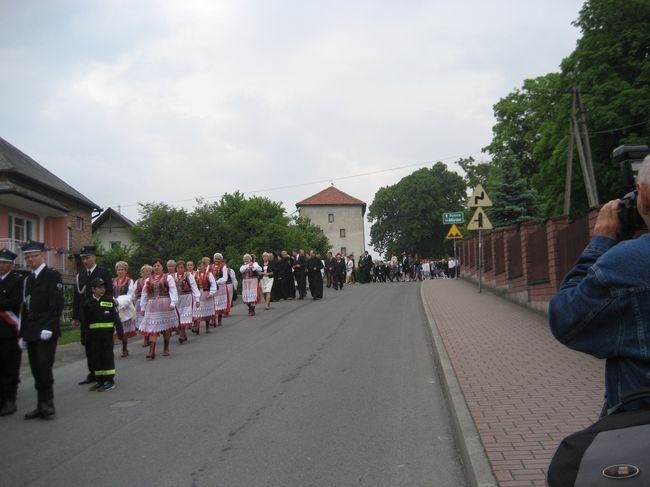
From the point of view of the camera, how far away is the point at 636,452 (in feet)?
6.48

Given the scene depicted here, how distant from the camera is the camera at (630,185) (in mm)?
2418

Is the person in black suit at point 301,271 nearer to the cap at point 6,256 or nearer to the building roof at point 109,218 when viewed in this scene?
the cap at point 6,256

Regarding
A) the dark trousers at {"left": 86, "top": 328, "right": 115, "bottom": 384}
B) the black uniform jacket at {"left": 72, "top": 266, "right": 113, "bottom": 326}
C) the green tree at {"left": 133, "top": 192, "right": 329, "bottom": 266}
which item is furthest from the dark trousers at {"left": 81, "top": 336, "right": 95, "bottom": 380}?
the green tree at {"left": 133, "top": 192, "right": 329, "bottom": 266}

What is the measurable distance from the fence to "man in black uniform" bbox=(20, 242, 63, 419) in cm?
878

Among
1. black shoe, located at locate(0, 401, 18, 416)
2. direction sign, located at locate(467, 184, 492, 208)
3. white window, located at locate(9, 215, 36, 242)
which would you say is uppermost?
white window, located at locate(9, 215, 36, 242)

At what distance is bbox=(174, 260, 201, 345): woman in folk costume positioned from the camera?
14612 millimetres

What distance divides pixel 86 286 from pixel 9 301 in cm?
194

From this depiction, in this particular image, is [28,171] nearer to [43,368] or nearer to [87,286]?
[87,286]

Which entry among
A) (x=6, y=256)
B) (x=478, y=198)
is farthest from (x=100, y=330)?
(x=478, y=198)

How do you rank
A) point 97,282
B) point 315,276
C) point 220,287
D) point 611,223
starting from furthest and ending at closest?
point 315,276
point 220,287
point 97,282
point 611,223

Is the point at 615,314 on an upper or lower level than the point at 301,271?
upper

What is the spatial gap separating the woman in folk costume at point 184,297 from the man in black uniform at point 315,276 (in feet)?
37.5

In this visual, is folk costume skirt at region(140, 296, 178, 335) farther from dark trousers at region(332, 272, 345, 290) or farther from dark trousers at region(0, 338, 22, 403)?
dark trousers at region(332, 272, 345, 290)

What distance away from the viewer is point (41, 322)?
785 cm
